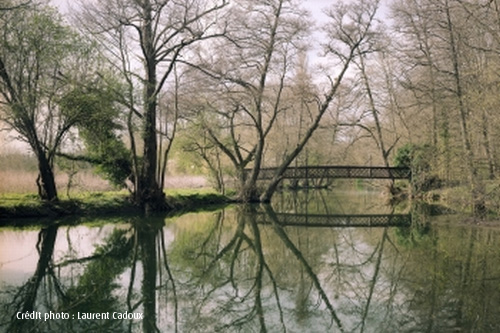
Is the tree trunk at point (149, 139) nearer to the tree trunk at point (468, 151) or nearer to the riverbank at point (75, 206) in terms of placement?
the riverbank at point (75, 206)

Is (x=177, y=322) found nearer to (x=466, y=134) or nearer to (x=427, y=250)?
(x=427, y=250)

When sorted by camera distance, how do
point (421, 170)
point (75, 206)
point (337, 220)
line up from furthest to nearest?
point (421, 170), point (337, 220), point (75, 206)

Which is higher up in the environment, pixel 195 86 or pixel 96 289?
pixel 195 86

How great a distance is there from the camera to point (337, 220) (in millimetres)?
18438

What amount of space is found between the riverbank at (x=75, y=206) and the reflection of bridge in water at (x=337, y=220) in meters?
5.11

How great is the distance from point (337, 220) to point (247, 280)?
36.8ft

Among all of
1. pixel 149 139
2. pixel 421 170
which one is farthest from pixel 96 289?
pixel 421 170

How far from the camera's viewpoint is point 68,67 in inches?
686

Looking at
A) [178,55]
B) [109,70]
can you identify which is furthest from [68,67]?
[178,55]

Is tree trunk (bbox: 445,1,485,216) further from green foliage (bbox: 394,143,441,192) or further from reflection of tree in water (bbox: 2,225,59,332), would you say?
reflection of tree in water (bbox: 2,225,59,332)

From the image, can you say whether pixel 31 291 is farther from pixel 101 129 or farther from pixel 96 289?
pixel 101 129

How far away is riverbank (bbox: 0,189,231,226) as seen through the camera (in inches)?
616

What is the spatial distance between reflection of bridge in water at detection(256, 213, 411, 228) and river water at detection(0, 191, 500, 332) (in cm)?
265

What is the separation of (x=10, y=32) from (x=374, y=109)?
2285 centimetres
